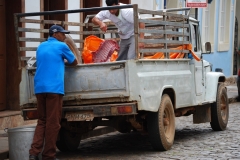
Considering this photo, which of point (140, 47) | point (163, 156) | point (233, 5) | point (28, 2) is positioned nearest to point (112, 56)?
point (140, 47)

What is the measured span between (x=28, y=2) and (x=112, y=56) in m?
3.75

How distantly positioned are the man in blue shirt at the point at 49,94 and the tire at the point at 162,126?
151 cm

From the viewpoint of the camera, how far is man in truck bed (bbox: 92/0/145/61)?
35.3 ft

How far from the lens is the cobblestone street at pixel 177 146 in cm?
1048

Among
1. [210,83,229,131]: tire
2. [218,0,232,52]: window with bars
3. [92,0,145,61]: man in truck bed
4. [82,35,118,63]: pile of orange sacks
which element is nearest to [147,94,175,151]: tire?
[92,0,145,61]: man in truck bed

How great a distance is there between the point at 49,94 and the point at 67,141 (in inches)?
69.9

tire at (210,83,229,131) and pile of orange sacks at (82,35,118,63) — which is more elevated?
pile of orange sacks at (82,35,118,63)

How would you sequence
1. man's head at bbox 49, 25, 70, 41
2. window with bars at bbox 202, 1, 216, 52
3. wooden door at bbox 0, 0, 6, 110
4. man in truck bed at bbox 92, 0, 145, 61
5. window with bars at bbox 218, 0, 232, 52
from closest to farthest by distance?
man's head at bbox 49, 25, 70, 41 → man in truck bed at bbox 92, 0, 145, 61 → wooden door at bbox 0, 0, 6, 110 → window with bars at bbox 202, 1, 216, 52 → window with bars at bbox 218, 0, 232, 52

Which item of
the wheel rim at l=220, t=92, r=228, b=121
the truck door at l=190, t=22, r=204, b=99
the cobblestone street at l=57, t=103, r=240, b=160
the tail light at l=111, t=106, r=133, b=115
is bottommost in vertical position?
the cobblestone street at l=57, t=103, r=240, b=160

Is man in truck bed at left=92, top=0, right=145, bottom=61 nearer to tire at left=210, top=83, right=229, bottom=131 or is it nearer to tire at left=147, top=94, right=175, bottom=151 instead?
tire at left=147, top=94, right=175, bottom=151

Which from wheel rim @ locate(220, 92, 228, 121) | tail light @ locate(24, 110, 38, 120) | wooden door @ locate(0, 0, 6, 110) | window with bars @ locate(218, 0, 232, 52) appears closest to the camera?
tail light @ locate(24, 110, 38, 120)

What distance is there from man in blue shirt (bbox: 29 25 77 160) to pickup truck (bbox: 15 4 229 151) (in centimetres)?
54

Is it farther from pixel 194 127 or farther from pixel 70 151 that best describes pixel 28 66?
pixel 194 127

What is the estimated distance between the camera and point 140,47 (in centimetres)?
1022
